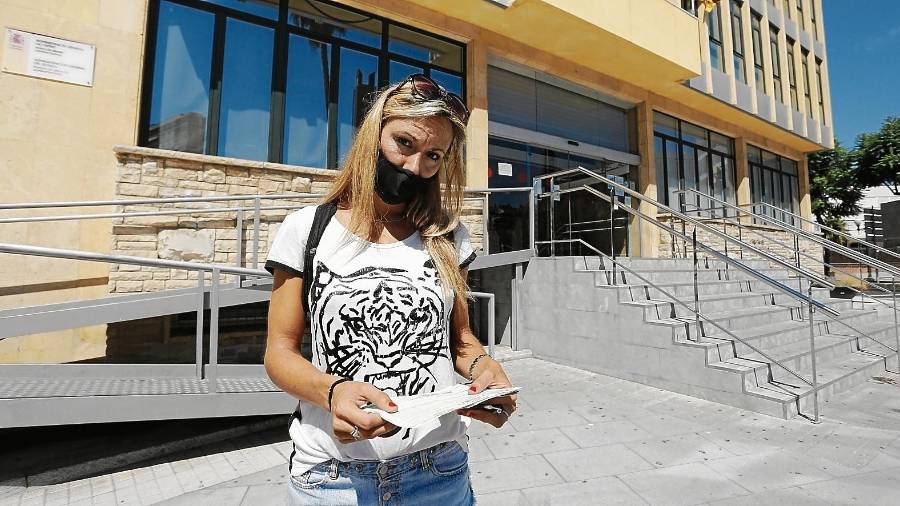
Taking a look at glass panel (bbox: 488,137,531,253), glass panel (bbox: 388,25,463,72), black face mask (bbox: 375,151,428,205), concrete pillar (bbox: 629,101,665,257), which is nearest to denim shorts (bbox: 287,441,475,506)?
black face mask (bbox: 375,151,428,205)

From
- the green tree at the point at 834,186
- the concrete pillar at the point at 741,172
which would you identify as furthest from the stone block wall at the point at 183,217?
the green tree at the point at 834,186

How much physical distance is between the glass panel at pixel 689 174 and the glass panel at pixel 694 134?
0.34m

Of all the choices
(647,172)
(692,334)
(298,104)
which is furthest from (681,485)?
(647,172)

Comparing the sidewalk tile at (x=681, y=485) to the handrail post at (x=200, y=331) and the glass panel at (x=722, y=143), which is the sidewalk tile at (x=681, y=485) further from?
the glass panel at (x=722, y=143)

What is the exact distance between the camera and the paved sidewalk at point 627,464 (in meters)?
2.86

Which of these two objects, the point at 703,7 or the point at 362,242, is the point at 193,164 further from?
the point at 703,7

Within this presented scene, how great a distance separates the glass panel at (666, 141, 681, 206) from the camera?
12945mm

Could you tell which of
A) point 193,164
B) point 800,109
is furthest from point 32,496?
point 800,109

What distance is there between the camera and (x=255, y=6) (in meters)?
7.30

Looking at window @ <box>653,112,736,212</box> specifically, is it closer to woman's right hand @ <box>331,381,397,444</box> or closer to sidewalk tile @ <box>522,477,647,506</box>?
sidewalk tile @ <box>522,477,647,506</box>

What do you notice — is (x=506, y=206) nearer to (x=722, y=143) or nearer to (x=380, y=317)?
(x=380, y=317)

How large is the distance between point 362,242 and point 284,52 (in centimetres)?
754

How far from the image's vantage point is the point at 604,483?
9.77ft

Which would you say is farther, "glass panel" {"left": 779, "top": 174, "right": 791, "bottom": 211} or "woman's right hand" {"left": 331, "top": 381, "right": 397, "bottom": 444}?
"glass panel" {"left": 779, "top": 174, "right": 791, "bottom": 211}
